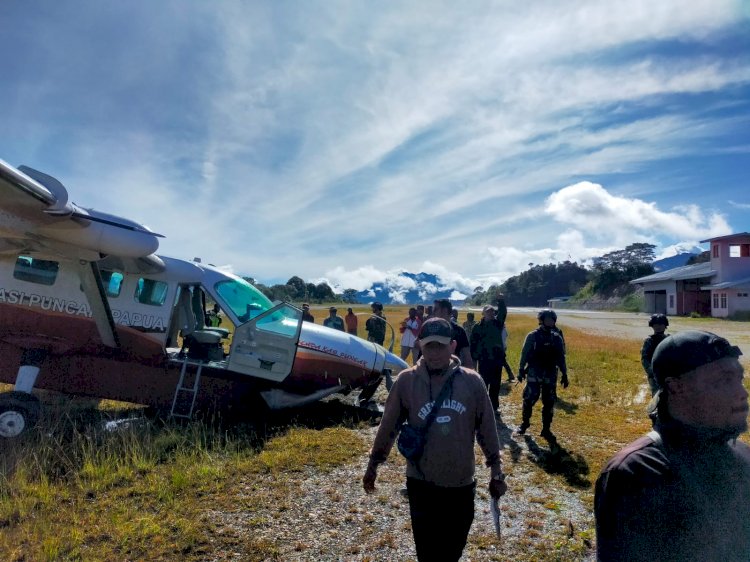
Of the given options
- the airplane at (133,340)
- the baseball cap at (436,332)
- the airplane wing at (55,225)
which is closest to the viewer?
the baseball cap at (436,332)

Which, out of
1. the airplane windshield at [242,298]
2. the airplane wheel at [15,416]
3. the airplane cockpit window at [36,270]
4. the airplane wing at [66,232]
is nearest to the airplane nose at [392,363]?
the airplane windshield at [242,298]

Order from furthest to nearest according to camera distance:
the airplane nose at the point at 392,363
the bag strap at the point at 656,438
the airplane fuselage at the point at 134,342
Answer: the airplane nose at the point at 392,363 < the airplane fuselage at the point at 134,342 < the bag strap at the point at 656,438

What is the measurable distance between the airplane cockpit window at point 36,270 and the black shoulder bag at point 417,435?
20.6 ft

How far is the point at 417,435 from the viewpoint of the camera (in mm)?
2875

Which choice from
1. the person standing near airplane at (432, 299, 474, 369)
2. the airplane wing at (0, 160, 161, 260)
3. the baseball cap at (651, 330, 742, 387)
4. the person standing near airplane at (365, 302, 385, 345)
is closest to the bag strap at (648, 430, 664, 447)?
the baseball cap at (651, 330, 742, 387)

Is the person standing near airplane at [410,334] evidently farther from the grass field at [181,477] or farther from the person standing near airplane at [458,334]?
the person standing near airplane at [458,334]

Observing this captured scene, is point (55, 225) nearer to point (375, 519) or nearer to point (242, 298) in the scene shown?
point (242, 298)

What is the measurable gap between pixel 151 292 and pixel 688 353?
7262 millimetres

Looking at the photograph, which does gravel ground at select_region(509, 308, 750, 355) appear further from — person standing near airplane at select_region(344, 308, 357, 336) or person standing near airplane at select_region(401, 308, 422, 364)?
person standing near airplane at select_region(344, 308, 357, 336)

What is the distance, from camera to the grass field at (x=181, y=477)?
3840 millimetres

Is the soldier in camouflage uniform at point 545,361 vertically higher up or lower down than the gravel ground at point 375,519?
higher up

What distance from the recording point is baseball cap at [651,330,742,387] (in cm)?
155

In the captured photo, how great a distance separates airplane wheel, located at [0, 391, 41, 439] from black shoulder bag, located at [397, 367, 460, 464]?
5593mm

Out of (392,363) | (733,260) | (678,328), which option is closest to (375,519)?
(392,363)
